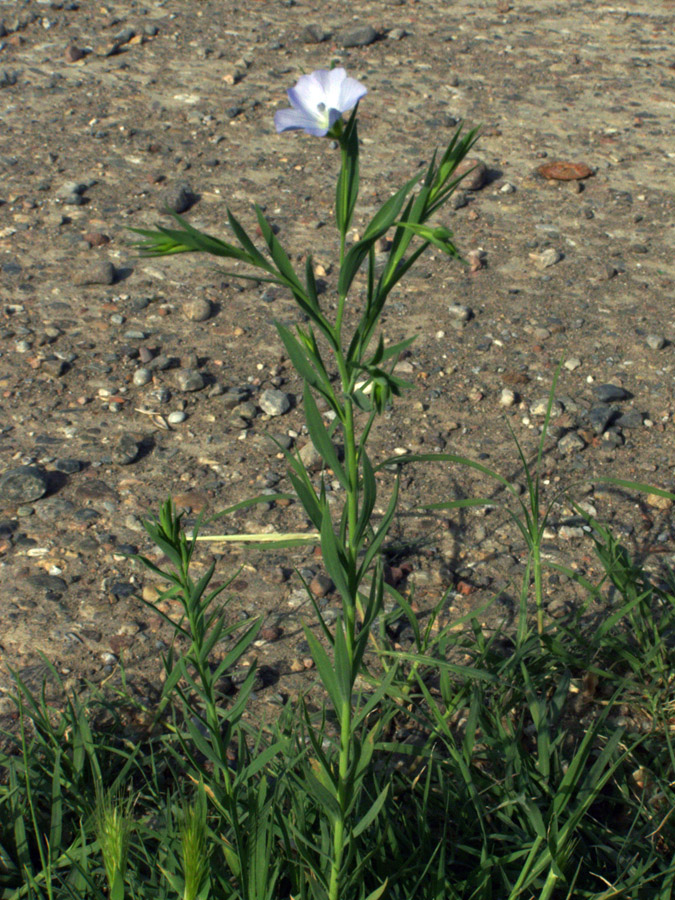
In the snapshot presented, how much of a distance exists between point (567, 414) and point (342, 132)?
1903 mm

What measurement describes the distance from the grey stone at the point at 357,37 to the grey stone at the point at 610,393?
10.0ft

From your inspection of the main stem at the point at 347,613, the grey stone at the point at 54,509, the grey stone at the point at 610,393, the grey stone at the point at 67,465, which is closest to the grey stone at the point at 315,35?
the grey stone at the point at 610,393

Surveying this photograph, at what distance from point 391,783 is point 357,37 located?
14.7 ft

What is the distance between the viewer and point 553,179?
3900 millimetres

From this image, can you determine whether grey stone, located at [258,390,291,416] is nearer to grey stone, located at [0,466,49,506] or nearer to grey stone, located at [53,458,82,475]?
grey stone, located at [53,458,82,475]

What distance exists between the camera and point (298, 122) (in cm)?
94

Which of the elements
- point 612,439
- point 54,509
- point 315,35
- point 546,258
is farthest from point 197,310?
point 315,35

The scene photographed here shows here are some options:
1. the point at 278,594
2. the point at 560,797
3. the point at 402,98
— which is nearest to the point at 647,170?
the point at 402,98

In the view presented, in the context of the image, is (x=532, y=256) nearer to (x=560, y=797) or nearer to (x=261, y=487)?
(x=261, y=487)

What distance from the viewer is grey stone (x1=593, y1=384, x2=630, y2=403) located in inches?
108

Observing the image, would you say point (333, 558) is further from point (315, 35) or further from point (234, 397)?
point (315, 35)

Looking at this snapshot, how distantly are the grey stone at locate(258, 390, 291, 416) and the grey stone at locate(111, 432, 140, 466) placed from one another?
401 mm

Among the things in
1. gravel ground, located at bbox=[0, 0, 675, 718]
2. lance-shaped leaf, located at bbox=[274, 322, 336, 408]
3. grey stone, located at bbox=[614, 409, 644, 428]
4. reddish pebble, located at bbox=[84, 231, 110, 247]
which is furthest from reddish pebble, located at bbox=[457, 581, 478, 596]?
reddish pebble, located at bbox=[84, 231, 110, 247]

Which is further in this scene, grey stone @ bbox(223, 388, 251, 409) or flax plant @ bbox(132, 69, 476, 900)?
grey stone @ bbox(223, 388, 251, 409)
